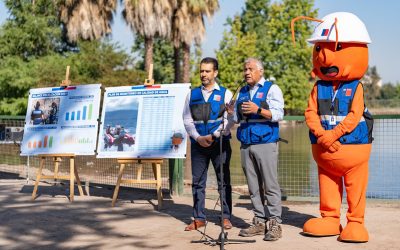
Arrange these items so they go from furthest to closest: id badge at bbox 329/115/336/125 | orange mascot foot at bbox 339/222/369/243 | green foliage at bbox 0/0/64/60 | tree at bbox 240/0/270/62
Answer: tree at bbox 240/0/270/62 → green foliage at bbox 0/0/64/60 → id badge at bbox 329/115/336/125 → orange mascot foot at bbox 339/222/369/243

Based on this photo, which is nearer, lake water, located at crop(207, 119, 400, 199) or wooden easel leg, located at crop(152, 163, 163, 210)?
wooden easel leg, located at crop(152, 163, 163, 210)

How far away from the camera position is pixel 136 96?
9062 millimetres

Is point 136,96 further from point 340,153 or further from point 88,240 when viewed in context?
point 340,153

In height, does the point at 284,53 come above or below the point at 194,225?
above

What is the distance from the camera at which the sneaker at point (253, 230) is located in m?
6.64

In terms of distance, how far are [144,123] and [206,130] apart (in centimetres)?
198

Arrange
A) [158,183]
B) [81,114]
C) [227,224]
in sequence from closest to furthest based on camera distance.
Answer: [227,224]
[158,183]
[81,114]

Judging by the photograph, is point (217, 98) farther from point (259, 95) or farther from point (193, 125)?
point (259, 95)

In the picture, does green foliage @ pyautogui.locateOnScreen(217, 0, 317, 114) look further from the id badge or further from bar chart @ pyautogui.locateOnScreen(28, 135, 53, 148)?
the id badge

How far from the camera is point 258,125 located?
6645 mm

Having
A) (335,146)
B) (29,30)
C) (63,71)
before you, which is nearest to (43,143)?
(335,146)

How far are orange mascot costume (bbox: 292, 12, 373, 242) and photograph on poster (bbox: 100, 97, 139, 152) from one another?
122 inches

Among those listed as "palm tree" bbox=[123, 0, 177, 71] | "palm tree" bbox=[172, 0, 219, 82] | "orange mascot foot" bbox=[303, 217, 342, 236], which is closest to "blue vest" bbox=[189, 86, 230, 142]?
"orange mascot foot" bbox=[303, 217, 342, 236]

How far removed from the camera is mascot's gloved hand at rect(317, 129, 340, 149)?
6.42 meters
